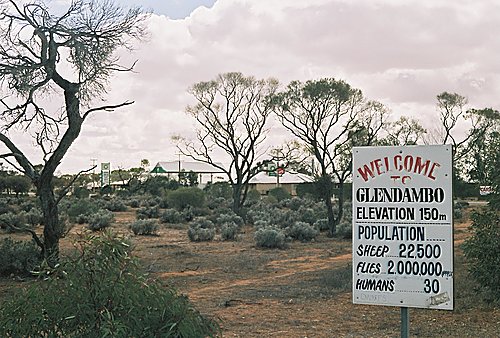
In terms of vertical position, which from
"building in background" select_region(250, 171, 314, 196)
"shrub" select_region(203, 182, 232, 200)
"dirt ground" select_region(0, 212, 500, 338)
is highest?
"building in background" select_region(250, 171, 314, 196)

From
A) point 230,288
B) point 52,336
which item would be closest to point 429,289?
point 52,336

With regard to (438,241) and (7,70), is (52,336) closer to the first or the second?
(438,241)

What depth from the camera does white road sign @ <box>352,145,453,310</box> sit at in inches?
215

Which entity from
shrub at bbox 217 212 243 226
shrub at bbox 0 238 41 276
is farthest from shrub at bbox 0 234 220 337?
shrub at bbox 217 212 243 226

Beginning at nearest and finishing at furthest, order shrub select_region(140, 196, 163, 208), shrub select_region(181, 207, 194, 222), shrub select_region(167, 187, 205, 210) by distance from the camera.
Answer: shrub select_region(181, 207, 194, 222)
shrub select_region(167, 187, 205, 210)
shrub select_region(140, 196, 163, 208)

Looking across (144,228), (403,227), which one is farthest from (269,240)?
(403,227)

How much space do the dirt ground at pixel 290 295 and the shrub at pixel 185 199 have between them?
23660 millimetres

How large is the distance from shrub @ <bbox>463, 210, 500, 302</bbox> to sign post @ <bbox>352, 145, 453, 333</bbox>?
21.5 feet

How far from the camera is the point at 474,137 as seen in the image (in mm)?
46250

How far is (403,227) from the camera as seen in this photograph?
557 cm

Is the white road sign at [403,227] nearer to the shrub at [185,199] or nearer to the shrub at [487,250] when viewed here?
the shrub at [487,250]

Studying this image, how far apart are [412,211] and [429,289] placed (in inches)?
24.7

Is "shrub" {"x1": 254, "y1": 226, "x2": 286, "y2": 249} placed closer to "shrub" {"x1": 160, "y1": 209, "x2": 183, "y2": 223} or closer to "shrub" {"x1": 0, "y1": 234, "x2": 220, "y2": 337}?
"shrub" {"x1": 160, "y1": 209, "x2": 183, "y2": 223}

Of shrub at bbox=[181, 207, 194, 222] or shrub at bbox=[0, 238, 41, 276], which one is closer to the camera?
shrub at bbox=[0, 238, 41, 276]
